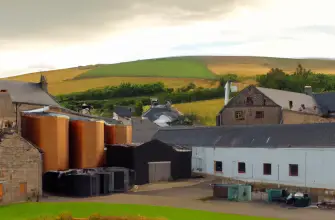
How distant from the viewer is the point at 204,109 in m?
105

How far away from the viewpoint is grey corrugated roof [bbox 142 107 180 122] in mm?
96819

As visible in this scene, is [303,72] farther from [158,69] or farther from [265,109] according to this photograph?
[265,109]

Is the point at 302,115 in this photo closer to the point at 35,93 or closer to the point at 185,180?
the point at 185,180

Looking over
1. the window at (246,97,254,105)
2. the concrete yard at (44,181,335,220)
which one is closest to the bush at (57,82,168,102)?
the window at (246,97,254,105)

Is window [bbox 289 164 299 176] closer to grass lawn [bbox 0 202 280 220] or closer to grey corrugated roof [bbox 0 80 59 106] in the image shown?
grass lawn [bbox 0 202 280 220]

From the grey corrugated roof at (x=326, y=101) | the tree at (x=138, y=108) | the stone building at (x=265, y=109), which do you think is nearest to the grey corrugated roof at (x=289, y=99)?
the stone building at (x=265, y=109)

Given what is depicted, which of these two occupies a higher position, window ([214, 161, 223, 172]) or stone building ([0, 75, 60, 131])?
stone building ([0, 75, 60, 131])

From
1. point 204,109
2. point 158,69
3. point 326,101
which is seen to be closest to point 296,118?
point 326,101

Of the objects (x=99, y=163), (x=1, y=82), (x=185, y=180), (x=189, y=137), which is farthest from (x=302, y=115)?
(x=1, y=82)

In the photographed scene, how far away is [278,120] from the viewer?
67.1 meters

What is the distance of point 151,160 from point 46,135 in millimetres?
9579

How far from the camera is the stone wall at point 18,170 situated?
35375mm

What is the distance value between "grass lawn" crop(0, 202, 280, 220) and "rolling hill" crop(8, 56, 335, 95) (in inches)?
3534

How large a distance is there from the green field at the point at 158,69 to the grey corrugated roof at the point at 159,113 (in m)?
32.6
